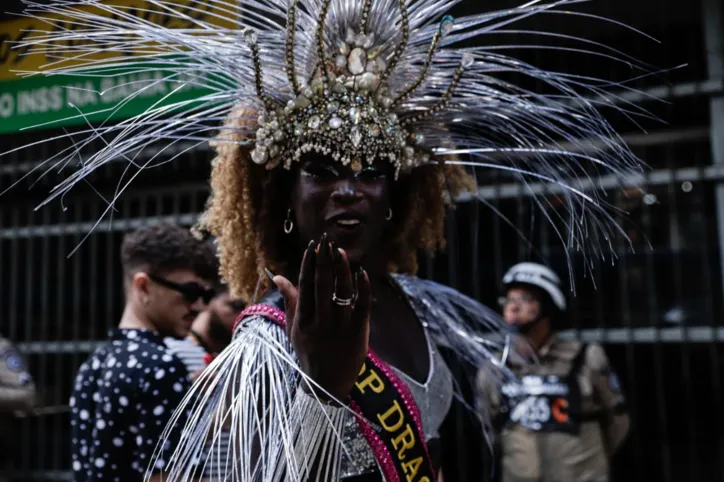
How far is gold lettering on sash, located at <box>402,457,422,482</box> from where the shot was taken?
2096 millimetres

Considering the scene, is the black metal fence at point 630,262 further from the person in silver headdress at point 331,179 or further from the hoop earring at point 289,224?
the hoop earring at point 289,224

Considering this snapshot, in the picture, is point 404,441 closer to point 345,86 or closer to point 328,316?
point 328,316

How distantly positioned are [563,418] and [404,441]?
10.2 feet

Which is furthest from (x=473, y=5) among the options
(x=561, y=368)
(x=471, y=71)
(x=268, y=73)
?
(x=561, y=368)

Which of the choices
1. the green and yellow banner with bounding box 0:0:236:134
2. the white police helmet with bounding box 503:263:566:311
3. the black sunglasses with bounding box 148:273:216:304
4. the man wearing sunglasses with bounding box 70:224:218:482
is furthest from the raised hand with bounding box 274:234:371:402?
the white police helmet with bounding box 503:263:566:311

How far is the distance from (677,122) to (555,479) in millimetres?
2390

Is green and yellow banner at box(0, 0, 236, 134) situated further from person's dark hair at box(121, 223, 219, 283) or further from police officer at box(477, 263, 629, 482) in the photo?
police officer at box(477, 263, 629, 482)

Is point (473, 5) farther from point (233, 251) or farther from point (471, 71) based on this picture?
point (233, 251)

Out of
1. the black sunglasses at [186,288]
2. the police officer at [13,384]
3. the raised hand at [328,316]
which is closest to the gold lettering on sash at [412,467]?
the raised hand at [328,316]

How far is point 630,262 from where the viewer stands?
5.51 m

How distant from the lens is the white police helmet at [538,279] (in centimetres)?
504

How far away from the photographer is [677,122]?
536 cm

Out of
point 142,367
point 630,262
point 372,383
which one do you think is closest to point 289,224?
point 372,383

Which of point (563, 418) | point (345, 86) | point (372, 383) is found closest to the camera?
point (372, 383)
